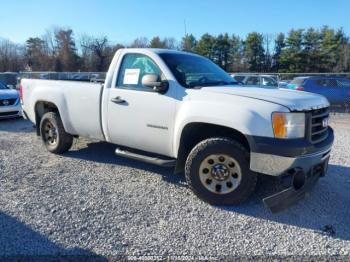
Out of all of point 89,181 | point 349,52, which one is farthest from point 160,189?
point 349,52

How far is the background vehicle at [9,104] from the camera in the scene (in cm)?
1119

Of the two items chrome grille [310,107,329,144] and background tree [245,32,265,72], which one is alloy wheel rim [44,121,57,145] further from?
background tree [245,32,265,72]

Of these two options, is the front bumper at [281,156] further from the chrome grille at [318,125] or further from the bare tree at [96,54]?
the bare tree at [96,54]

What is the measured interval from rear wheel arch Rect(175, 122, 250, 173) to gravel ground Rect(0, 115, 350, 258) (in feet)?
1.76

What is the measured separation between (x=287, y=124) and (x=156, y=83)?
5.78ft

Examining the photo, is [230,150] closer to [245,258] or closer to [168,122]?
[168,122]

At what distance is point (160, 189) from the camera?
4.78 metres

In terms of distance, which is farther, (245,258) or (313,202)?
(313,202)

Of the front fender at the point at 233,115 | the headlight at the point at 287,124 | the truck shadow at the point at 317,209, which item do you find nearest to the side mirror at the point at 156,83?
the front fender at the point at 233,115

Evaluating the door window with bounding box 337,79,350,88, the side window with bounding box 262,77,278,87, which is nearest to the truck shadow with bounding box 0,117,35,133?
the side window with bounding box 262,77,278,87

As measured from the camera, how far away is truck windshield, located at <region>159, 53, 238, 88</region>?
15.4ft

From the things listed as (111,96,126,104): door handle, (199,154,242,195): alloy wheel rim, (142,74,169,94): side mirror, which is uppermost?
(142,74,169,94): side mirror

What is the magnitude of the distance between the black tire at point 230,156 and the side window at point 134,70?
1.26 m

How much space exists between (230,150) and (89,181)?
7.44ft
